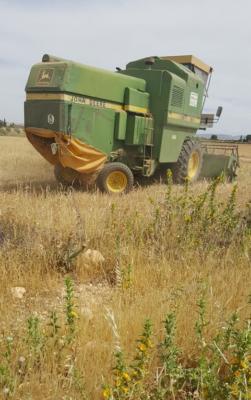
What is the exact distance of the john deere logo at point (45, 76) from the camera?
244 inches

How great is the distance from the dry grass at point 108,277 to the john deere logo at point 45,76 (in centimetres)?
237

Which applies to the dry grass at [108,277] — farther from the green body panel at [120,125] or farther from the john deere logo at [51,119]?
the green body panel at [120,125]

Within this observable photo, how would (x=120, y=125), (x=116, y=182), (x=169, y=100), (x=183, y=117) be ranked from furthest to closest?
(x=183, y=117) < (x=169, y=100) < (x=116, y=182) < (x=120, y=125)

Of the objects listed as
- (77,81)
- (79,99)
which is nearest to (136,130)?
(79,99)

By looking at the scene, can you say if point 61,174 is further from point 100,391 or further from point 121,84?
point 100,391

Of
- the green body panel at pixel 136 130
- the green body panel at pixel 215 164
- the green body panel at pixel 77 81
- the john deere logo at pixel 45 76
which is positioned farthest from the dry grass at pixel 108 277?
the green body panel at pixel 215 164

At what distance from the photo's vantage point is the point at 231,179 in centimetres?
970

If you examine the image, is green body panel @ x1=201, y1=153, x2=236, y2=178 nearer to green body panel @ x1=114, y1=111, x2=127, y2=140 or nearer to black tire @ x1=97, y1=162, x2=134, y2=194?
black tire @ x1=97, y1=162, x2=134, y2=194

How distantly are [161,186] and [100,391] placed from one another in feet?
20.3

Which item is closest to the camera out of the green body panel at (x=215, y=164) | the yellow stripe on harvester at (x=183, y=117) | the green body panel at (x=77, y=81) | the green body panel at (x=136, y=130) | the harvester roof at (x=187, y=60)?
the green body panel at (x=77, y=81)

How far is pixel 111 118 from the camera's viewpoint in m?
6.83

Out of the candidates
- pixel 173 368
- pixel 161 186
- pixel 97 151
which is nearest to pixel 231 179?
pixel 161 186

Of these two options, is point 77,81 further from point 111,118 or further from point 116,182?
point 116,182

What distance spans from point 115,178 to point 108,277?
12.5ft
